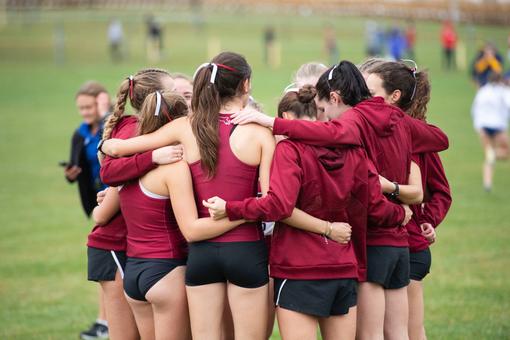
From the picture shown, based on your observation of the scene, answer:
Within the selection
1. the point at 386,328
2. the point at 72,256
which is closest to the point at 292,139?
the point at 386,328

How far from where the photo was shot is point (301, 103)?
513 cm

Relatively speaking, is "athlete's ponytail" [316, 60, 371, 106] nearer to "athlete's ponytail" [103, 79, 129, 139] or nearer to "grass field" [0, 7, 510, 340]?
"athlete's ponytail" [103, 79, 129, 139]

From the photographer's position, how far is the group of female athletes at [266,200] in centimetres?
459

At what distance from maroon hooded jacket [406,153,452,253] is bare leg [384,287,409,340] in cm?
42

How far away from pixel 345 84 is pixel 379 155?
52 cm

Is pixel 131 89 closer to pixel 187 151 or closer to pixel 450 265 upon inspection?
pixel 187 151

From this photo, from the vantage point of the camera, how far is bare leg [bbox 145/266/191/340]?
15.9 ft

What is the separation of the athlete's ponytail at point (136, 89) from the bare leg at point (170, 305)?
3.47ft

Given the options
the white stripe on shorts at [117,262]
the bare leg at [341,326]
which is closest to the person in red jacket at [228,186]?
the bare leg at [341,326]

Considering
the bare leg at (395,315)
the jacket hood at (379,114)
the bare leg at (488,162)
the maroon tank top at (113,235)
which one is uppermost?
the jacket hood at (379,114)

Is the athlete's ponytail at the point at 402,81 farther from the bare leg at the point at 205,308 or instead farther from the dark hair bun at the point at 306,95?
the bare leg at the point at 205,308

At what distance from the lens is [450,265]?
10305 millimetres

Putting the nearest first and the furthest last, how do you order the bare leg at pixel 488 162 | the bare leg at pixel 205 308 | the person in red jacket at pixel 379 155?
the bare leg at pixel 205 308 < the person in red jacket at pixel 379 155 < the bare leg at pixel 488 162

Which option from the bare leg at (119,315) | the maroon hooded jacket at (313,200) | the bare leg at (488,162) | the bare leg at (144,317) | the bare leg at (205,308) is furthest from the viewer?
the bare leg at (488,162)
